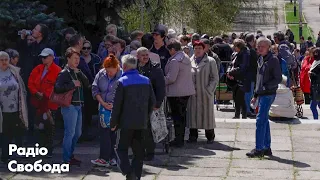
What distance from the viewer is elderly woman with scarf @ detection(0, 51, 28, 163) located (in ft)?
36.5

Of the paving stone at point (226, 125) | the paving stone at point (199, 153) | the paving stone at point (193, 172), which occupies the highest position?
the paving stone at point (226, 125)

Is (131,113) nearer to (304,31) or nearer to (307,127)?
(307,127)

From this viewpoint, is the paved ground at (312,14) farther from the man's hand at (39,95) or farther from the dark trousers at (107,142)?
the dark trousers at (107,142)

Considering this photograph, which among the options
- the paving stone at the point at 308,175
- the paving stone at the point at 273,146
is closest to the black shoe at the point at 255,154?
the paving stone at the point at 273,146

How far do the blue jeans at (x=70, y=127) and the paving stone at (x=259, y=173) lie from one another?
2.21 meters

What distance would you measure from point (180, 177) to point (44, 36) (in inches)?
129

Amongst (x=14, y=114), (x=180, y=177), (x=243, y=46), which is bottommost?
(x=180, y=177)

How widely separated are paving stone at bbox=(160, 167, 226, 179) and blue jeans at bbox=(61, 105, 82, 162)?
1.31m

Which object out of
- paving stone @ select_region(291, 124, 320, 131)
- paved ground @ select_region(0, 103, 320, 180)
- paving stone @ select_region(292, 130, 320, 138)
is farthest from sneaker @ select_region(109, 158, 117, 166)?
paving stone @ select_region(291, 124, 320, 131)

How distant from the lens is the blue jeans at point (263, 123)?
37.4 ft

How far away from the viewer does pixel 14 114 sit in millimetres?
11289

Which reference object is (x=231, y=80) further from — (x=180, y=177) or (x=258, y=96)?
(x=180, y=177)

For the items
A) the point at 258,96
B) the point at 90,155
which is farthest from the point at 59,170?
the point at 258,96

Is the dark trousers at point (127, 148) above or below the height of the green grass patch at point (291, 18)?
below
